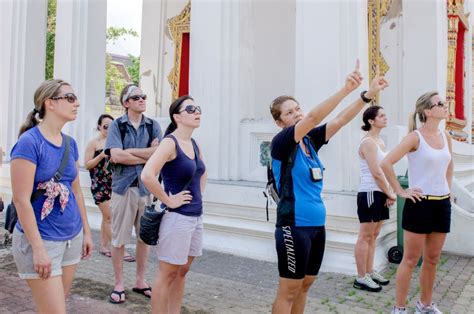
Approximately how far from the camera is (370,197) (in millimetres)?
4750

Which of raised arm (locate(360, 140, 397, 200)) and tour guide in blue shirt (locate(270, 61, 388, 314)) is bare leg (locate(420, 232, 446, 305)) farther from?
tour guide in blue shirt (locate(270, 61, 388, 314))

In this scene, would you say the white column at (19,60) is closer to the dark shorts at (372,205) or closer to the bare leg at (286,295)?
the dark shorts at (372,205)

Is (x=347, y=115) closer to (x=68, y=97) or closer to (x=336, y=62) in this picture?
(x=68, y=97)

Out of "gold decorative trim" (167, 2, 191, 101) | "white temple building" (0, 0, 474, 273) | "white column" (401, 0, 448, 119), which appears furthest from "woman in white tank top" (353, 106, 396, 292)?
"gold decorative trim" (167, 2, 191, 101)

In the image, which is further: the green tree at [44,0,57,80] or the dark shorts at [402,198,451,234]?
the green tree at [44,0,57,80]

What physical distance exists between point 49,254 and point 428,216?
290 centimetres

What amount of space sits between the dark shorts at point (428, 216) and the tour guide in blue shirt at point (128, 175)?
2393mm

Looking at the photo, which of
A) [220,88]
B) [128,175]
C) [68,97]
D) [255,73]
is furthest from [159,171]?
[255,73]

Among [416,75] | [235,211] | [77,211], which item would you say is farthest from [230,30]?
[77,211]

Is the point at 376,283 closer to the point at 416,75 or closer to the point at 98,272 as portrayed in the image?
the point at 98,272

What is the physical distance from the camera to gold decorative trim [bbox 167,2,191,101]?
34.5 ft

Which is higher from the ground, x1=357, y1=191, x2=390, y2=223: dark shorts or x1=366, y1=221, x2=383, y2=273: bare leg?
x1=357, y1=191, x2=390, y2=223: dark shorts

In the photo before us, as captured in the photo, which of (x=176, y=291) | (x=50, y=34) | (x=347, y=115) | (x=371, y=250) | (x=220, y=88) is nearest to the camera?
(x=347, y=115)

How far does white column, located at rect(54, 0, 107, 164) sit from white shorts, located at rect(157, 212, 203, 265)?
20.0 ft
